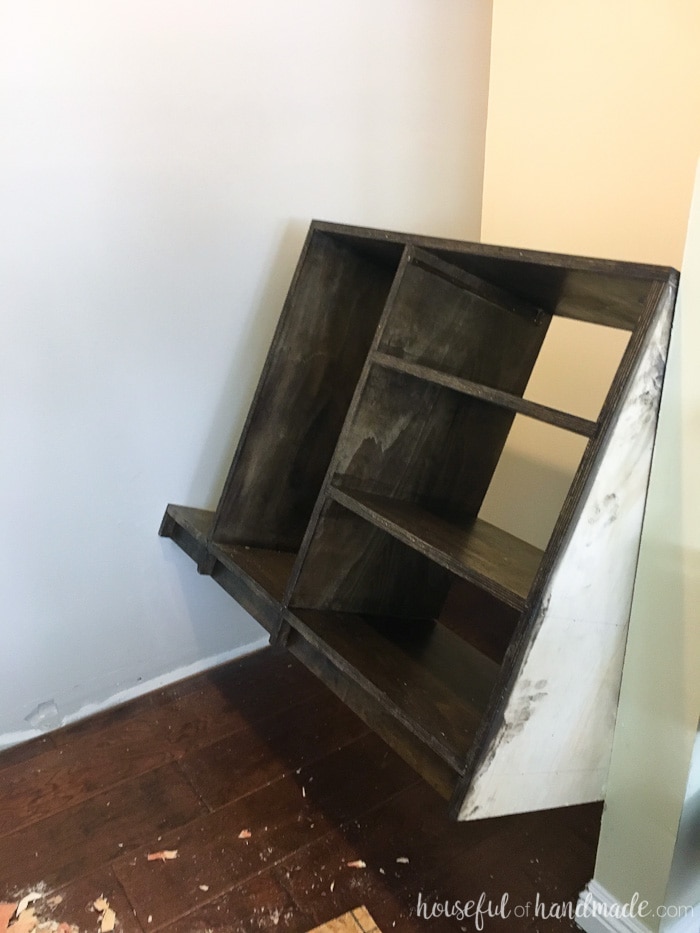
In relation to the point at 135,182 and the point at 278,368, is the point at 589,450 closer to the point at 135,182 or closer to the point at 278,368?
the point at 278,368

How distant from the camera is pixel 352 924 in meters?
1.29

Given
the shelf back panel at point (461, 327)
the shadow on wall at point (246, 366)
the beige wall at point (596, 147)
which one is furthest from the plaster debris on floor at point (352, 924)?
the shelf back panel at point (461, 327)

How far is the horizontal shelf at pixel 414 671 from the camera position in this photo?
1.15 m

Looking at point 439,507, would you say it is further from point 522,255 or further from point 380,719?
point 522,255

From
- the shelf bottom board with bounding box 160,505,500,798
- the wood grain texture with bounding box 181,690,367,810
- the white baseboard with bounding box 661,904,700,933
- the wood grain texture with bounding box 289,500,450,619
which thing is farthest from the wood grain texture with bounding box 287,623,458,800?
the white baseboard with bounding box 661,904,700,933

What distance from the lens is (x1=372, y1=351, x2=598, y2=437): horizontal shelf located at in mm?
1014

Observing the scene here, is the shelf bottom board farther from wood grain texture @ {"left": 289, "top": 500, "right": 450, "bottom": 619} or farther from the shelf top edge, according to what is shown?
the shelf top edge

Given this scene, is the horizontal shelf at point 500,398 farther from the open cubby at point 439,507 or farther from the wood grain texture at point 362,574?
the wood grain texture at point 362,574

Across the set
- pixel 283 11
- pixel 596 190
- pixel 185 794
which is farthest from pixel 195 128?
pixel 185 794

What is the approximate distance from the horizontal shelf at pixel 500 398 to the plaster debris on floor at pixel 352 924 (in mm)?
1004

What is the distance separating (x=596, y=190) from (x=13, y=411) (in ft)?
5.05

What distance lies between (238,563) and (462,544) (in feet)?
1.84

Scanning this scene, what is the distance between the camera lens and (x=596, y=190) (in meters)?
1.81

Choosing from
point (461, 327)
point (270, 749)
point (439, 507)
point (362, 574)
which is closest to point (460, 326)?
point (461, 327)
